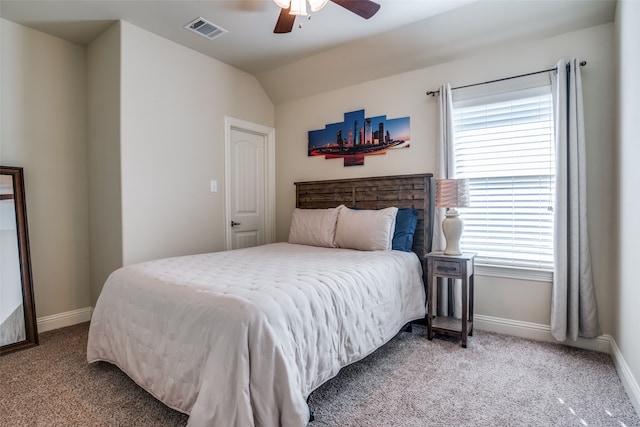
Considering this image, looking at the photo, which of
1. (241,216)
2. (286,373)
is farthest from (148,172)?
(286,373)

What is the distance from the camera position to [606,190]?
239 cm

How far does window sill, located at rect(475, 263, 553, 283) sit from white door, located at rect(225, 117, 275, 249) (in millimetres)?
2481

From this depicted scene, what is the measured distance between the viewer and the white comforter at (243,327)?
1337 millimetres

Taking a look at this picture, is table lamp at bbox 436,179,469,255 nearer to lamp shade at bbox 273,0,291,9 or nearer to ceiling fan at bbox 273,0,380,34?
ceiling fan at bbox 273,0,380,34

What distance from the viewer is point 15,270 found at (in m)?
2.64

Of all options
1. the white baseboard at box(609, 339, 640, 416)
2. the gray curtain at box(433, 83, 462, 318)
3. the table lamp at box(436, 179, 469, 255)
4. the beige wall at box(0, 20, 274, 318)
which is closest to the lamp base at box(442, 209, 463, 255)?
the table lamp at box(436, 179, 469, 255)

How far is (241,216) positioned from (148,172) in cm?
120

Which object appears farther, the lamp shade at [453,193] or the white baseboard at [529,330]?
the lamp shade at [453,193]

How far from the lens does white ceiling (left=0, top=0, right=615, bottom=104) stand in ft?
8.14

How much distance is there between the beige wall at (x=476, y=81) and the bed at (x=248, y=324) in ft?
3.00

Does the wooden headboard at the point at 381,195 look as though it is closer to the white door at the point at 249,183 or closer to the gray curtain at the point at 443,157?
the gray curtain at the point at 443,157

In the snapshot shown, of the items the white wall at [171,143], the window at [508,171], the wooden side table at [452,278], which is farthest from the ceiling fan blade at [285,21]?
the wooden side table at [452,278]

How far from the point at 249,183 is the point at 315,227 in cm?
119

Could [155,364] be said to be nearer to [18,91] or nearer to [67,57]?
[18,91]
